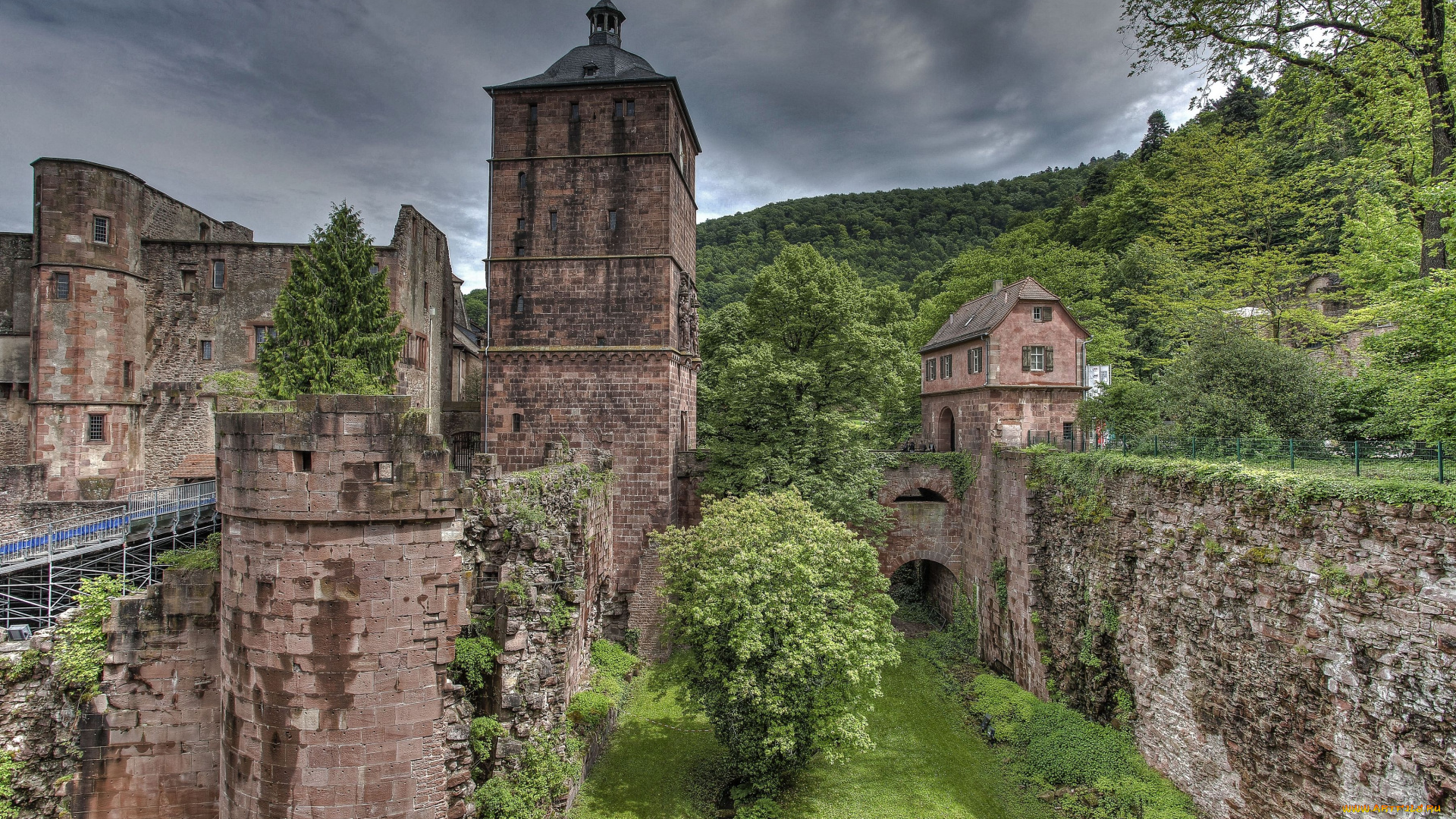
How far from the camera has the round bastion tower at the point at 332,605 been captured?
8117 mm

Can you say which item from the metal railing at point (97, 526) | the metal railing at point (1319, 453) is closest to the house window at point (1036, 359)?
the metal railing at point (1319, 453)

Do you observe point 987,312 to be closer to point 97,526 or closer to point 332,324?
point 332,324

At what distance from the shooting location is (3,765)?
9.88 metres

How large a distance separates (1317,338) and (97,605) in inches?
1317

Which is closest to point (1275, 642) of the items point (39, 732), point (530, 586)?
point (530, 586)

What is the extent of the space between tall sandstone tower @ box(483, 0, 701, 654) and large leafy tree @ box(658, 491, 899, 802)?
7642mm

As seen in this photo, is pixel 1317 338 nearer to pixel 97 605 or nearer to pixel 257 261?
pixel 97 605

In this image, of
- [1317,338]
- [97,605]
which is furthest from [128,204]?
[1317,338]

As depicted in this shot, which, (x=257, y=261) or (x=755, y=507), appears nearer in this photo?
(x=755, y=507)

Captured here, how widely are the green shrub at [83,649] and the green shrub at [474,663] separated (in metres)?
5.02

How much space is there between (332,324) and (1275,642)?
81.9 feet

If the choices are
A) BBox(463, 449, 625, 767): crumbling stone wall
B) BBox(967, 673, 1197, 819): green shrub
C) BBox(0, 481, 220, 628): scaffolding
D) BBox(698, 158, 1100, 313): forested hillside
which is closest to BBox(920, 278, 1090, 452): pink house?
BBox(967, 673, 1197, 819): green shrub

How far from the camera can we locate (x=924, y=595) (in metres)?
31.1

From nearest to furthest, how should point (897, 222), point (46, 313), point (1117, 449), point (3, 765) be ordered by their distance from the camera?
point (3, 765), point (1117, 449), point (46, 313), point (897, 222)
